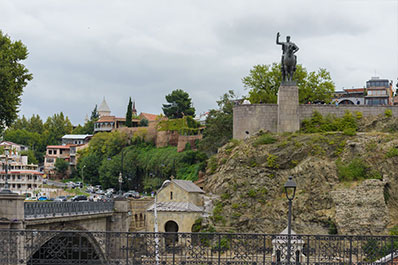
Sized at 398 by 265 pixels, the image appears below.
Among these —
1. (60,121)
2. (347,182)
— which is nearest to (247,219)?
(347,182)

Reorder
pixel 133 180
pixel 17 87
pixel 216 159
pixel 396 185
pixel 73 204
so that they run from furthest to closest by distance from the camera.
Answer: pixel 133 180 < pixel 216 159 < pixel 396 185 < pixel 17 87 < pixel 73 204

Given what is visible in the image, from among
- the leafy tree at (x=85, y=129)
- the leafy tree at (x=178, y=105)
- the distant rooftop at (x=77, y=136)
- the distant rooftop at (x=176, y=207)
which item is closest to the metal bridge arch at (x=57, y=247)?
the distant rooftop at (x=176, y=207)

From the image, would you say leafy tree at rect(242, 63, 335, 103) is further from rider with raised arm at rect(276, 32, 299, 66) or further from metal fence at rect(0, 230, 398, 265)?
metal fence at rect(0, 230, 398, 265)

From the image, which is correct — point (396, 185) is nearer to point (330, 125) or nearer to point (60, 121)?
point (330, 125)

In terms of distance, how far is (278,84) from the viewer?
2398 inches

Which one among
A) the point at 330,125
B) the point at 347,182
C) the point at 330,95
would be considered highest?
the point at 330,95

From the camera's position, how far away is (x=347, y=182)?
47000mm

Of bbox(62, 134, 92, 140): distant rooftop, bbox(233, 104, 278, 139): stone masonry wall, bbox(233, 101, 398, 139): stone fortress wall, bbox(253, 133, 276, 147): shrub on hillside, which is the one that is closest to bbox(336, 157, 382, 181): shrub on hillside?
bbox(253, 133, 276, 147): shrub on hillside

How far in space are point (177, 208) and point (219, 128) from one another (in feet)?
69.4

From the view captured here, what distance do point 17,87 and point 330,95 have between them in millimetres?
30621

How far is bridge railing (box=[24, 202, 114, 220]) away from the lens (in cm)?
2933

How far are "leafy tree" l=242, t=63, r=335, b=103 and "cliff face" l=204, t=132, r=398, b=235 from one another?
31.6ft

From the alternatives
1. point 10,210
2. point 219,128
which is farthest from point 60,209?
point 219,128

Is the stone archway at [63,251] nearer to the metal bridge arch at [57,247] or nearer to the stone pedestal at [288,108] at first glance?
the metal bridge arch at [57,247]
